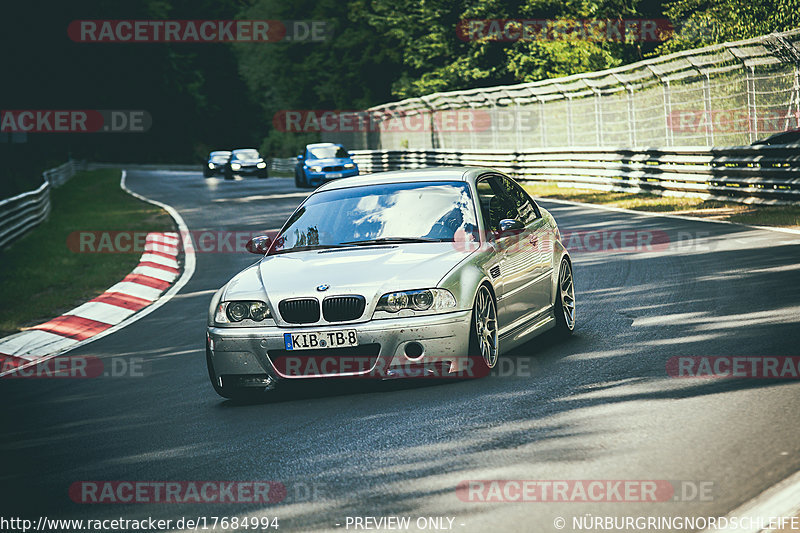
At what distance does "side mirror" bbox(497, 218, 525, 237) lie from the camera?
320 inches

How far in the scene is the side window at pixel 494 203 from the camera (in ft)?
28.0

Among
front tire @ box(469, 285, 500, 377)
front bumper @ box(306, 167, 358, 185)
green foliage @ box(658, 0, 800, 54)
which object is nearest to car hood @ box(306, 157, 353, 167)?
front bumper @ box(306, 167, 358, 185)

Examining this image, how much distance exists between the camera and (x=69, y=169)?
66625 millimetres

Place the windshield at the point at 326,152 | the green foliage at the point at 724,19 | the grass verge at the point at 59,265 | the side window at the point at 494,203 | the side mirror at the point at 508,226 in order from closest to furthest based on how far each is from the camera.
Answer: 1. the side mirror at the point at 508,226
2. the side window at the point at 494,203
3. the grass verge at the point at 59,265
4. the green foliage at the point at 724,19
5. the windshield at the point at 326,152

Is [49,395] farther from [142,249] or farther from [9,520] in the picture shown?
[142,249]

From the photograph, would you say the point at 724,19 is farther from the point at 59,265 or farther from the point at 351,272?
the point at 351,272

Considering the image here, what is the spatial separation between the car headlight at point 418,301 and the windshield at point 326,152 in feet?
106

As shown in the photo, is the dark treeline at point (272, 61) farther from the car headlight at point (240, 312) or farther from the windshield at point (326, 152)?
the car headlight at point (240, 312)

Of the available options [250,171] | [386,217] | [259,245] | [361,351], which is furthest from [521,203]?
[250,171]

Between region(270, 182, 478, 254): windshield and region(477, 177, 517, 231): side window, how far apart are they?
172 mm

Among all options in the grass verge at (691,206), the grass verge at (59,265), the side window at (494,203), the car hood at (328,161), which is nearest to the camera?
the side window at (494,203)

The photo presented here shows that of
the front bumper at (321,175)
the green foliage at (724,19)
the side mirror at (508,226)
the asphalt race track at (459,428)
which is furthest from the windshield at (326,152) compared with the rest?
the side mirror at (508,226)

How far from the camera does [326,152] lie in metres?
39.7

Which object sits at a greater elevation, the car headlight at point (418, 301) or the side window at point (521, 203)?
the side window at point (521, 203)
